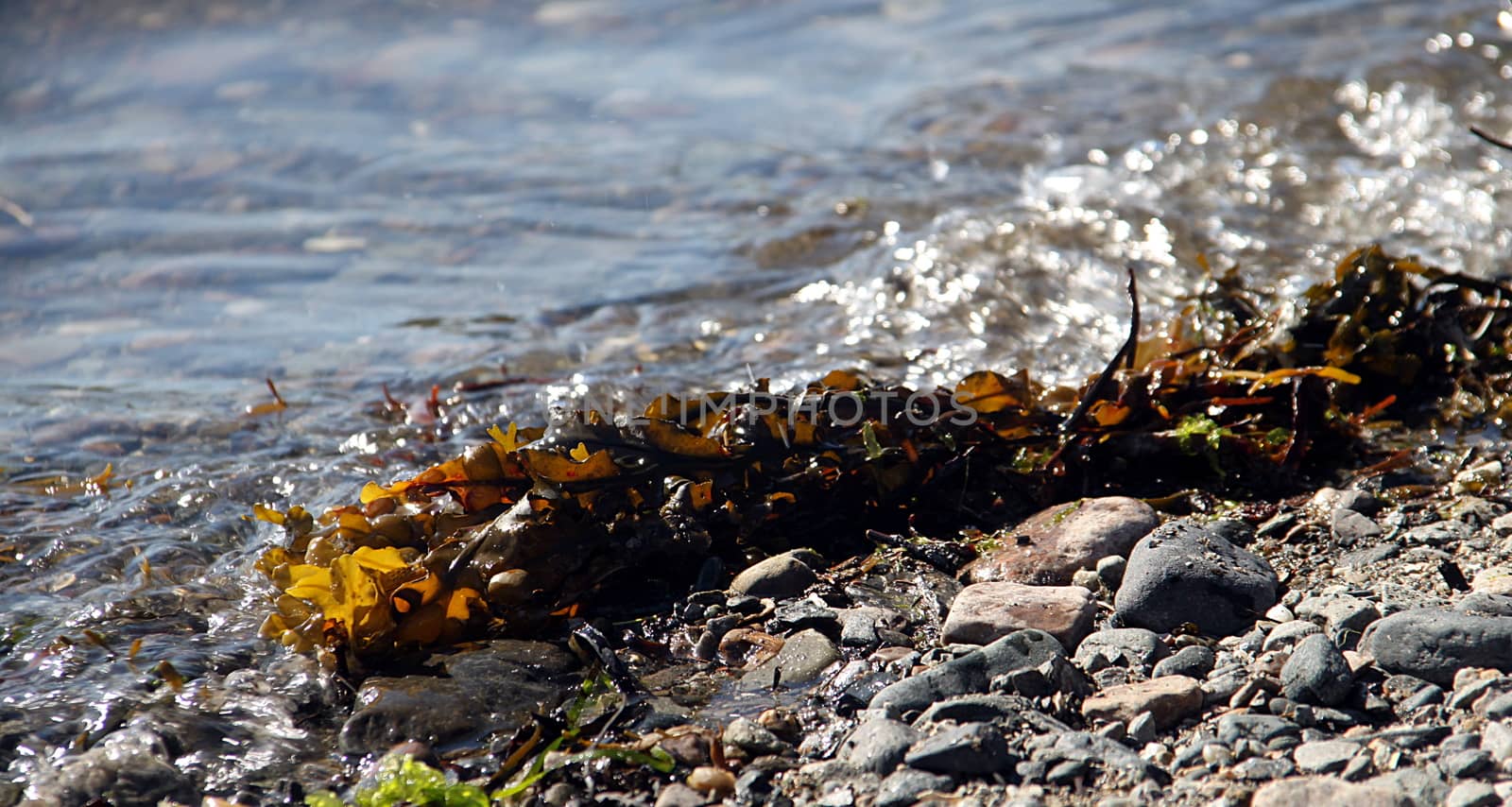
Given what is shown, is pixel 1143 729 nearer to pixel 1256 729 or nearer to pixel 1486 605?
pixel 1256 729

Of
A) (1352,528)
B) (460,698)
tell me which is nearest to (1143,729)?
(1352,528)

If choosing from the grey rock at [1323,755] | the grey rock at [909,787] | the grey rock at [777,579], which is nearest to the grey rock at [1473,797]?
the grey rock at [1323,755]

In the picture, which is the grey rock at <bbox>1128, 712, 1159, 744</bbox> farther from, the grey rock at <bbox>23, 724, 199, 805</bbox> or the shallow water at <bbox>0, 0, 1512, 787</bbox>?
the grey rock at <bbox>23, 724, 199, 805</bbox>

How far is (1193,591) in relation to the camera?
2230 millimetres

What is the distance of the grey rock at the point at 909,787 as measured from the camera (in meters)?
1.78

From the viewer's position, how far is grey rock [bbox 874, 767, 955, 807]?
178 centimetres

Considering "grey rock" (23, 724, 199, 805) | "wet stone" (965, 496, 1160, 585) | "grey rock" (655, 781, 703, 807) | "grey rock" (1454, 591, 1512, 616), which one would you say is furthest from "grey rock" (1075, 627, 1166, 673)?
"grey rock" (23, 724, 199, 805)

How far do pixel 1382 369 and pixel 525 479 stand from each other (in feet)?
7.27

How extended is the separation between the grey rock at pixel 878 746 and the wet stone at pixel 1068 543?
0.63 metres

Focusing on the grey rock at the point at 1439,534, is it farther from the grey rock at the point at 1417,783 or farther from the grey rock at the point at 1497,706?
the grey rock at the point at 1417,783

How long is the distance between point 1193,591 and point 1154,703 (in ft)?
1.24

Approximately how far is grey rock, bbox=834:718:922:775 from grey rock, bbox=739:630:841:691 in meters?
0.26

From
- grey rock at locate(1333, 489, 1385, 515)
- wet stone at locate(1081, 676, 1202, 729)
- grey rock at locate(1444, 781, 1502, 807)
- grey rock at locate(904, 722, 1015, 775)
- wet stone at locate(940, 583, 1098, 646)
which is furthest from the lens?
grey rock at locate(1333, 489, 1385, 515)

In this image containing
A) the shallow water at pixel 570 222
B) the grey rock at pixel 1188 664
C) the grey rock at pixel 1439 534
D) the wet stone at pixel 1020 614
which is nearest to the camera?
the grey rock at pixel 1188 664
